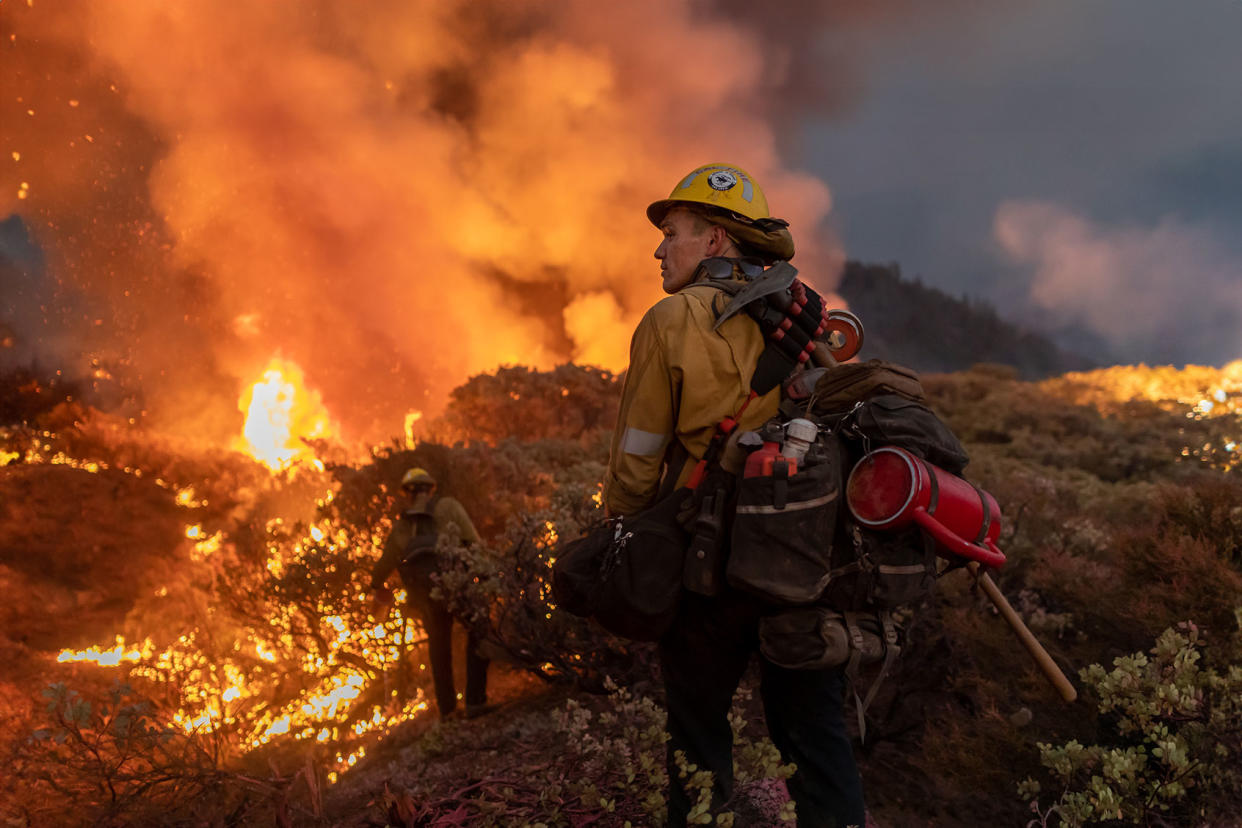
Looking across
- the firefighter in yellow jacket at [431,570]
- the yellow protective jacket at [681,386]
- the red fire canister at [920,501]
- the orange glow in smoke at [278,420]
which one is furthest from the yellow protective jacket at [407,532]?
the orange glow in smoke at [278,420]

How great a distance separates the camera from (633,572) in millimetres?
2213

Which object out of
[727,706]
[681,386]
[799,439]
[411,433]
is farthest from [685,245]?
[411,433]

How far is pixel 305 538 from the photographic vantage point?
23.4 feet

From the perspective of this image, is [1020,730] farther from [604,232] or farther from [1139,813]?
[604,232]

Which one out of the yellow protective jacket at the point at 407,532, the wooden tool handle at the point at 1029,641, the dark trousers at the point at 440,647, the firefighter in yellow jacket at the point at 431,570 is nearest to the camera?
the wooden tool handle at the point at 1029,641

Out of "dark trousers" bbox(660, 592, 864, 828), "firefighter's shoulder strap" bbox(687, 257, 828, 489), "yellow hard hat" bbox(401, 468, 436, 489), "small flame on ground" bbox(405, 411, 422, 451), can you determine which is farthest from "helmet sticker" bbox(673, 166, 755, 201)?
"small flame on ground" bbox(405, 411, 422, 451)

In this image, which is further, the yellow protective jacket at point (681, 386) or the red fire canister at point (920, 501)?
the yellow protective jacket at point (681, 386)

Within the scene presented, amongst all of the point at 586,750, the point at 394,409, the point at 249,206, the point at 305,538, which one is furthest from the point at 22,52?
the point at 586,750

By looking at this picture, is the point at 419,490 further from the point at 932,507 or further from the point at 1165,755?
the point at 1165,755

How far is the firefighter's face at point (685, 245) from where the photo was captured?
260cm

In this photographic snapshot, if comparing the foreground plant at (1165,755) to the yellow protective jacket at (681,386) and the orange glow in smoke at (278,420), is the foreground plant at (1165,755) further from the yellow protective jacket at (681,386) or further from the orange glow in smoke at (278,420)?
the orange glow in smoke at (278,420)

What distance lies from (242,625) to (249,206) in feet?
68.1

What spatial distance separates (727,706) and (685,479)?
826mm

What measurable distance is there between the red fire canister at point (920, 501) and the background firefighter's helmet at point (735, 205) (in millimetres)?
945
